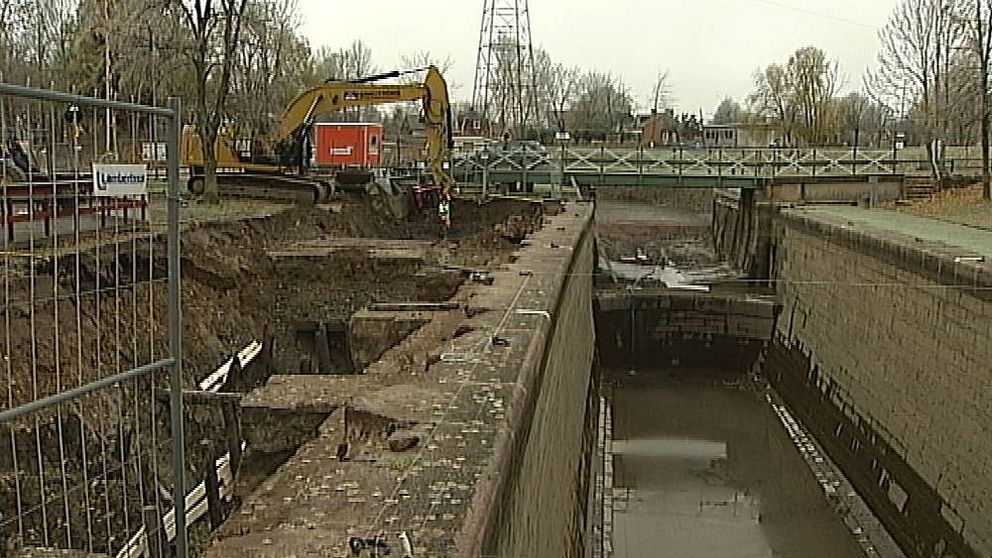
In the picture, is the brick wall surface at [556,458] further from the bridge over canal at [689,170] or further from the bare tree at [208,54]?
the bridge over canal at [689,170]

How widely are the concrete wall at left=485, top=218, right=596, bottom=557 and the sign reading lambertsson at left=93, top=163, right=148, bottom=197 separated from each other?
1.87 metres

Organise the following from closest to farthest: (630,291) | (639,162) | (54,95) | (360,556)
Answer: (54,95), (360,556), (630,291), (639,162)

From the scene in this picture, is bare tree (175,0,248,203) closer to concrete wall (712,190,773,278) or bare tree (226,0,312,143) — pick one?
bare tree (226,0,312,143)

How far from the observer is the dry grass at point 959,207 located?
23.8m

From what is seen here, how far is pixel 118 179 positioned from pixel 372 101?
20.0 m

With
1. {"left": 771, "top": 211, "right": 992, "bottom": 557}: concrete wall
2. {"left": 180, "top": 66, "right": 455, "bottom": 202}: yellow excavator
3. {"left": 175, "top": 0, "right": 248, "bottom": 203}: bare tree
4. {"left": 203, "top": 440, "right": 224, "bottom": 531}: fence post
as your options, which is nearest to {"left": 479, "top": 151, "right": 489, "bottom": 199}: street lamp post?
{"left": 180, "top": 66, "right": 455, "bottom": 202}: yellow excavator

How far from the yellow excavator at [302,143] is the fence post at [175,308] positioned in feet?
60.9

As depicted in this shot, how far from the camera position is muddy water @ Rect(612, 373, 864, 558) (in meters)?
14.4

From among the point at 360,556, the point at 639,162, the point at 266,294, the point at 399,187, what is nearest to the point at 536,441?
the point at 360,556

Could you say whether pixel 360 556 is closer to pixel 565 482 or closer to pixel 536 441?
pixel 536 441

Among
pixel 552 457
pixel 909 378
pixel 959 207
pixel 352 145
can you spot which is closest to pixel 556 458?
pixel 552 457

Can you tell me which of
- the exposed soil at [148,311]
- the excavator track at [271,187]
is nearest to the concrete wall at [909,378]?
the exposed soil at [148,311]

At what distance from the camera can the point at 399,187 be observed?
25844 mm

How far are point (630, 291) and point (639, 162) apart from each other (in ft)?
26.0
